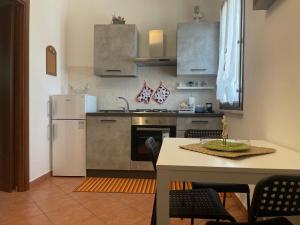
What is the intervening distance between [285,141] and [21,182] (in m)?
2.69

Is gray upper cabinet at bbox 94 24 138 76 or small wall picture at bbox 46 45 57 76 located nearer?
small wall picture at bbox 46 45 57 76

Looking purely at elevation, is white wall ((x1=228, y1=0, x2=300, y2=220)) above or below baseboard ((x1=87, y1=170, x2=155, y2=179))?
above

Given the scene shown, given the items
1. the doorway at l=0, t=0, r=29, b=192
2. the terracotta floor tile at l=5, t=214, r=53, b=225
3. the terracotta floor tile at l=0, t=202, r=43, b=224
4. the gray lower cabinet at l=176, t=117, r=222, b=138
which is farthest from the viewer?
the gray lower cabinet at l=176, t=117, r=222, b=138

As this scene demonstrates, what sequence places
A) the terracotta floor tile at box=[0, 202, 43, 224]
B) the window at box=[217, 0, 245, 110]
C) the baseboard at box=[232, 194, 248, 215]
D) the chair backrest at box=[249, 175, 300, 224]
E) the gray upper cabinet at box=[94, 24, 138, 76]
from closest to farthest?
the chair backrest at box=[249, 175, 300, 224] → the terracotta floor tile at box=[0, 202, 43, 224] → the baseboard at box=[232, 194, 248, 215] → the window at box=[217, 0, 245, 110] → the gray upper cabinet at box=[94, 24, 138, 76]

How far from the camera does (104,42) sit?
13.1 ft

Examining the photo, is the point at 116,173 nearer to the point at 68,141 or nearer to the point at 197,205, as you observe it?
the point at 68,141

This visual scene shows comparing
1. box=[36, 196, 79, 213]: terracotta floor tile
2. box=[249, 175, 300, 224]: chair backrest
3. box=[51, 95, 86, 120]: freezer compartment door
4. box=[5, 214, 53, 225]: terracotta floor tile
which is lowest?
box=[5, 214, 53, 225]: terracotta floor tile

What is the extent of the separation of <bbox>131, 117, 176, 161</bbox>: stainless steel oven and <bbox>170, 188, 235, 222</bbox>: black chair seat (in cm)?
200

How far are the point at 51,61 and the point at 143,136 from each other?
5.15 feet

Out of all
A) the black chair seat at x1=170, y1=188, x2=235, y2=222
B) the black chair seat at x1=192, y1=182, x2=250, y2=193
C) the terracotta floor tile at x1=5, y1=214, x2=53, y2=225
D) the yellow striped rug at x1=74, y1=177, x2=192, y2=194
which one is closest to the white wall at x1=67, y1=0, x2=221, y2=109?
the yellow striped rug at x1=74, y1=177, x2=192, y2=194

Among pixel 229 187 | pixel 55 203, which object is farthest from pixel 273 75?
pixel 55 203

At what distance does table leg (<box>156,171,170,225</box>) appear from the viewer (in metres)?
1.20

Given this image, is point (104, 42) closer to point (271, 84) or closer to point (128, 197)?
point (128, 197)

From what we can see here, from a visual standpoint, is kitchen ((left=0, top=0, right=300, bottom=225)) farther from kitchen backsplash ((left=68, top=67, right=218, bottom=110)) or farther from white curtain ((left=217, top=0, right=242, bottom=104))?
white curtain ((left=217, top=0, right=242, bottom=104))
